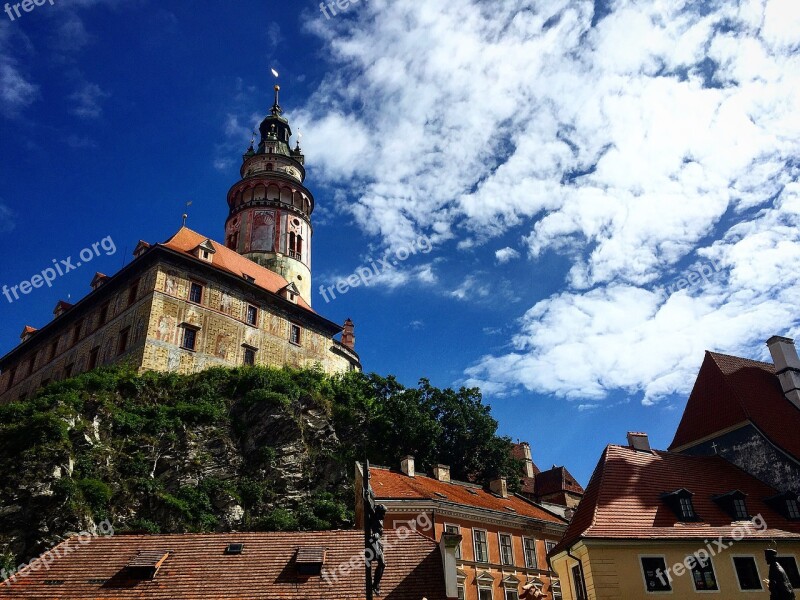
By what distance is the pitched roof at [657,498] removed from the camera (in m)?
23.2

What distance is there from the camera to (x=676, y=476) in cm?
2686

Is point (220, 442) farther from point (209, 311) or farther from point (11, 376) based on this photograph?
point (11, 376)

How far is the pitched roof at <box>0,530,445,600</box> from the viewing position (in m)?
18.4

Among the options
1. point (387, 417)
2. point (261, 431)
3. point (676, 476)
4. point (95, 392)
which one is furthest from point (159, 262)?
point (676, 476)

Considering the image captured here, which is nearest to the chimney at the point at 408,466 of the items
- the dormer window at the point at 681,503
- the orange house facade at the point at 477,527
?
the orange house facade at the point at 477,527

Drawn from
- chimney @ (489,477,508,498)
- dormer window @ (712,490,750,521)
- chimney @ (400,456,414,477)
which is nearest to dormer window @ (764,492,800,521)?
dormer window @ (712,490,750,521)

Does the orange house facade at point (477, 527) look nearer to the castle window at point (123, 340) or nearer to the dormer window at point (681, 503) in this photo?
the dormer window at point (681, 503)

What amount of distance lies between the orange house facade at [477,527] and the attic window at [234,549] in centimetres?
853

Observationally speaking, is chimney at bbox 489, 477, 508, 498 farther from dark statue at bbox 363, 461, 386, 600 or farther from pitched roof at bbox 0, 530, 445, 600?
dark statue at bbox 363, 461, 386, 600

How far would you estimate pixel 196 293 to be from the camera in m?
43.8

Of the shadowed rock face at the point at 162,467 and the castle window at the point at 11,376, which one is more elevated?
the castle window at the point at 11,376

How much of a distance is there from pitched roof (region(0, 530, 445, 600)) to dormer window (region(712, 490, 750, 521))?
12423 mm

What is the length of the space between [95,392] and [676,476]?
30.4 metres

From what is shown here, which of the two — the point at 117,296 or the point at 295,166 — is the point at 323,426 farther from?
the point at 295,166
